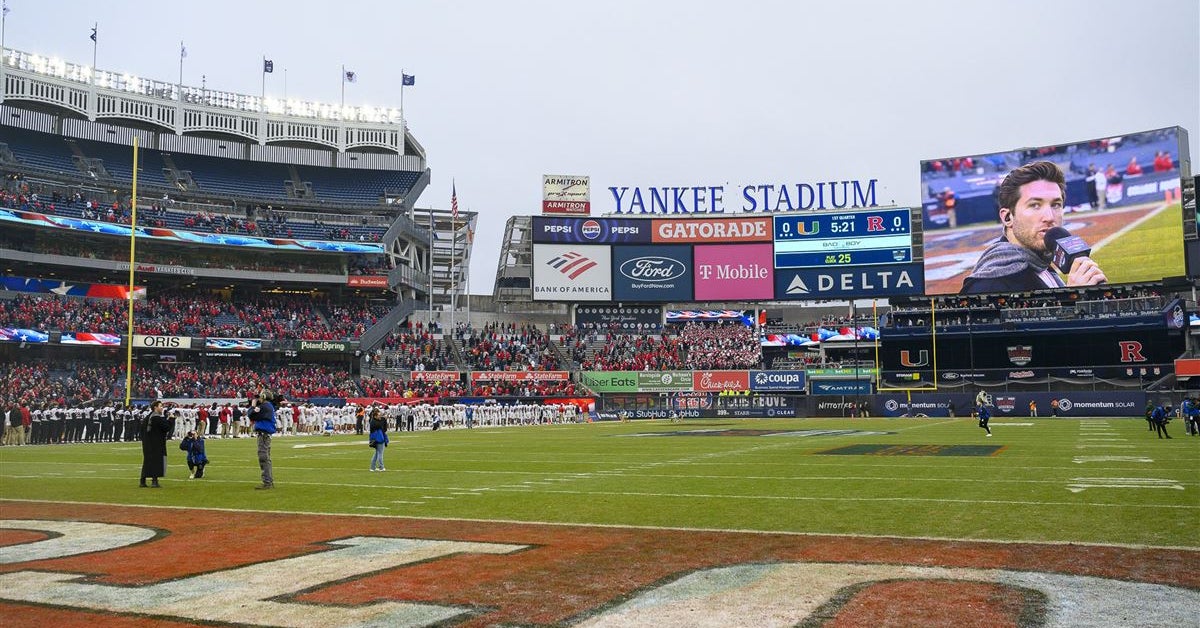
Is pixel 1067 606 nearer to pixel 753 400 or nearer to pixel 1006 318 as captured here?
pixel 753 400

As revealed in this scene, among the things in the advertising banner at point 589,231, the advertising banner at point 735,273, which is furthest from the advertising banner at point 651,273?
the advertising banner at point 735,273

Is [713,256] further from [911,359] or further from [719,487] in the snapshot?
[719,487]

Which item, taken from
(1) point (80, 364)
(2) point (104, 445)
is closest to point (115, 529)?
(2) point (104, 445)

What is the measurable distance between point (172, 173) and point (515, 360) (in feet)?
89.7

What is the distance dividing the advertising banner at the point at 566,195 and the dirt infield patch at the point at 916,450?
51531 mm

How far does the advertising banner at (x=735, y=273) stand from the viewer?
240ft

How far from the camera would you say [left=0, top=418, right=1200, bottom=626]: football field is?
23.5 ft

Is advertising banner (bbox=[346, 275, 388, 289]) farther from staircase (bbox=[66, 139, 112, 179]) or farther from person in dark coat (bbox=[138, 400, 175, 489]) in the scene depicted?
person in dark coat (bbox=[138, 400, 175, 489])

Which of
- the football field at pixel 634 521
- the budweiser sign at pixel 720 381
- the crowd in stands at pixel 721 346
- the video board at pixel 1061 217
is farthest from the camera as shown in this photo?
the crowd in stands at pixel 721 346

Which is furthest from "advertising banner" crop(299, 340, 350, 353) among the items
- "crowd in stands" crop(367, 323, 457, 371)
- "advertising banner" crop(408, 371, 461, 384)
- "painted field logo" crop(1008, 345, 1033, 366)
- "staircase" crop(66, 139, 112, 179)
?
"painted field logo" crop(1008, 345, 1033, 366)

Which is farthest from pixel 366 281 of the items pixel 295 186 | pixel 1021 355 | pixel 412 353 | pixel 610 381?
pixel 1021 355

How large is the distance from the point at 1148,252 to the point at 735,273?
27.7 meters

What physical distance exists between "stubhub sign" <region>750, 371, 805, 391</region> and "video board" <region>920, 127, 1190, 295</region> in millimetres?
11936

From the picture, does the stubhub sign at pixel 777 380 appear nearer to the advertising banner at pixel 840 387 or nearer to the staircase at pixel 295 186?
the advertising banner at pixel 840 387
